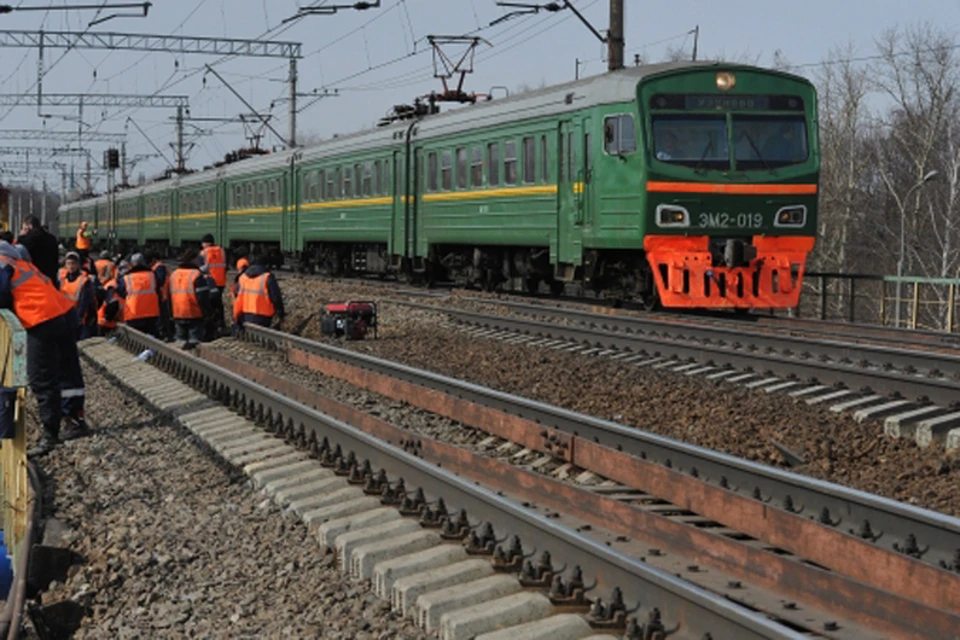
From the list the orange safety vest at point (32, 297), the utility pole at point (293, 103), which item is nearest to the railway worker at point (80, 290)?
the orange safety vest at point (32, 297)

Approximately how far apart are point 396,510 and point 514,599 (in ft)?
4.96

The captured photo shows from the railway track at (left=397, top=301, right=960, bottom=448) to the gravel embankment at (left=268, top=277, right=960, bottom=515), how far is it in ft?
0.83

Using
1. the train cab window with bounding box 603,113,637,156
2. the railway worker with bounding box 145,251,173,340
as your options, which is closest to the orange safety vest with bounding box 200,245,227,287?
the railway worker with bounding box 145,251,173,340

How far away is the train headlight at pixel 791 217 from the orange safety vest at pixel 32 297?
9.10 m

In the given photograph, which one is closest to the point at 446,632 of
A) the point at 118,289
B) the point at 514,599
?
the point at 514,599

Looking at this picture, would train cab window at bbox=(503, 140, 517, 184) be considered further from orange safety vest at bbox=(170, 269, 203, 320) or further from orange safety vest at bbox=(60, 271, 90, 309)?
orange safety vest at bbox=(60, 271, 90, 309)

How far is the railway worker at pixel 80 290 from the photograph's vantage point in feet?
51.9

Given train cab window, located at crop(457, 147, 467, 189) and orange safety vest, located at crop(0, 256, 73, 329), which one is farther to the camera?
train cab window, located at crop(457, 147, 467, 189)

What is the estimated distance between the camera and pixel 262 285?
1591 cm

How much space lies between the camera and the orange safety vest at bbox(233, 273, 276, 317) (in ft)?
52.2

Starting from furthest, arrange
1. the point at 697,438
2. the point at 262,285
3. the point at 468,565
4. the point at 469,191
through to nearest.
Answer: the point at 469,191, the point at 262,285, the point at 697,438, the point at 468,565

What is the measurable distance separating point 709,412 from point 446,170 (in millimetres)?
12365

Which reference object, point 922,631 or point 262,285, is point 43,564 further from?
point 262,285

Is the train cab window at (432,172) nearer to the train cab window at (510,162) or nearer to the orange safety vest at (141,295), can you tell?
the train cab window at (510,162)
